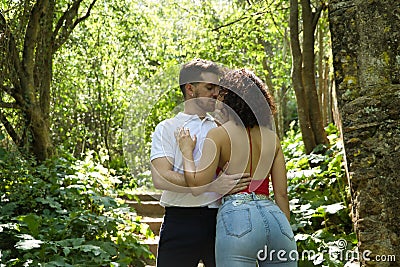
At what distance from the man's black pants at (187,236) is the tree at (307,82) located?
175 inches

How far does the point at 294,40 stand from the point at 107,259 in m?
3.98

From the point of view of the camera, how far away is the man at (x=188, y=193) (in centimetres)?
271

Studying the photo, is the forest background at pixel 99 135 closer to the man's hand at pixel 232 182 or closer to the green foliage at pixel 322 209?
the green foliage at pixel 322 209

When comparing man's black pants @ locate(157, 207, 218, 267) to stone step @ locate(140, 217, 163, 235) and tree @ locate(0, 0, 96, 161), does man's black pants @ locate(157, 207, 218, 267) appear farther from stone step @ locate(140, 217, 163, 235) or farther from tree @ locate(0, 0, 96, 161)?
stone step @ locate(140, 217, 163, 235)

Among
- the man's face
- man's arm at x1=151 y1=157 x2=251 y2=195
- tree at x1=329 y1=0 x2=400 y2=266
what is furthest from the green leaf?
tree at x1=329 y1=0 x2=400 y2=266

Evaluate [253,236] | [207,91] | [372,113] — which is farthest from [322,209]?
[253,236]

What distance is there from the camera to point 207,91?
110 inches

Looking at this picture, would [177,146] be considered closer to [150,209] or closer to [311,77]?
[311,77]

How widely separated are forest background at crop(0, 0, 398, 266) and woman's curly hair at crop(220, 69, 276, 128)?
0.47m

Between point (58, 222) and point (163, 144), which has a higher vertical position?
point (163, 144)

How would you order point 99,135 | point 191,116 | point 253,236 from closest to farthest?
point 253,236 → point 191,116 → point 99,135

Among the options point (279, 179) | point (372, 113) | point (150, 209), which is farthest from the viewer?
point (150, 209)

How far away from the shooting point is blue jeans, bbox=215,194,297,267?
2307 millimetres

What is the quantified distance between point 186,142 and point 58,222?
265 cm
